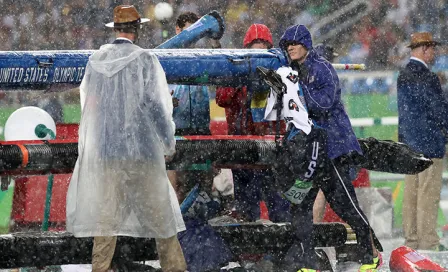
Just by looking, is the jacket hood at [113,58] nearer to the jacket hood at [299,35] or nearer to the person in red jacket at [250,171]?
the jacket hood at [299,35]

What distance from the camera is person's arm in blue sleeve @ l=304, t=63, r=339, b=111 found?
6.41 m

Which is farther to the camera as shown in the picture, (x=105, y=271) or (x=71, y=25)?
(x=71, y=25)

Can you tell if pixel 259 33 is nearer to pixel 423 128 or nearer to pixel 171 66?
pixel 171 66

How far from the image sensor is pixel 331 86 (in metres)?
6.44

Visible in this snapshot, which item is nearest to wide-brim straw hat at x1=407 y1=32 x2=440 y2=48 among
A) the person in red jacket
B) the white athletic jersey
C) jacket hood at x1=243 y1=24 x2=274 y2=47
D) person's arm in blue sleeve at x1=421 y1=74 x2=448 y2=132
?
person's arm in blue sleeve at x1=421 y1=74 x2=448 y2=132

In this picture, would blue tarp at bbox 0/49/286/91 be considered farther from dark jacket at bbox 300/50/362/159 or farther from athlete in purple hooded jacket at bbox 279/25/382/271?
dark jacket at bbox 300/50/362/159

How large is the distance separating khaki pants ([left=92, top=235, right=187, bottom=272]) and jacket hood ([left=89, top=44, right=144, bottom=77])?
1036 millimetres

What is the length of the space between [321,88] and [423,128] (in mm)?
3561

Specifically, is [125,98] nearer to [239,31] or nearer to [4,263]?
[4,263]

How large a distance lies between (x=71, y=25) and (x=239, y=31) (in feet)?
8.33

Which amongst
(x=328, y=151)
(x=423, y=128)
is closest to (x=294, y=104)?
(x=328, y=151)

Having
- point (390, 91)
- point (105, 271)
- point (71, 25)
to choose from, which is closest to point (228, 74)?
point (105, 271)

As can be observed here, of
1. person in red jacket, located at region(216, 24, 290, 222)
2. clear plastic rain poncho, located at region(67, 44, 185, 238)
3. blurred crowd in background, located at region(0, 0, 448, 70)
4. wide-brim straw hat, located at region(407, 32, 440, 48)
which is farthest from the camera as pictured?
blurred crowd in background, located at region(0, 0, 448, 70)

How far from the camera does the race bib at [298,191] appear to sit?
6480 mm
